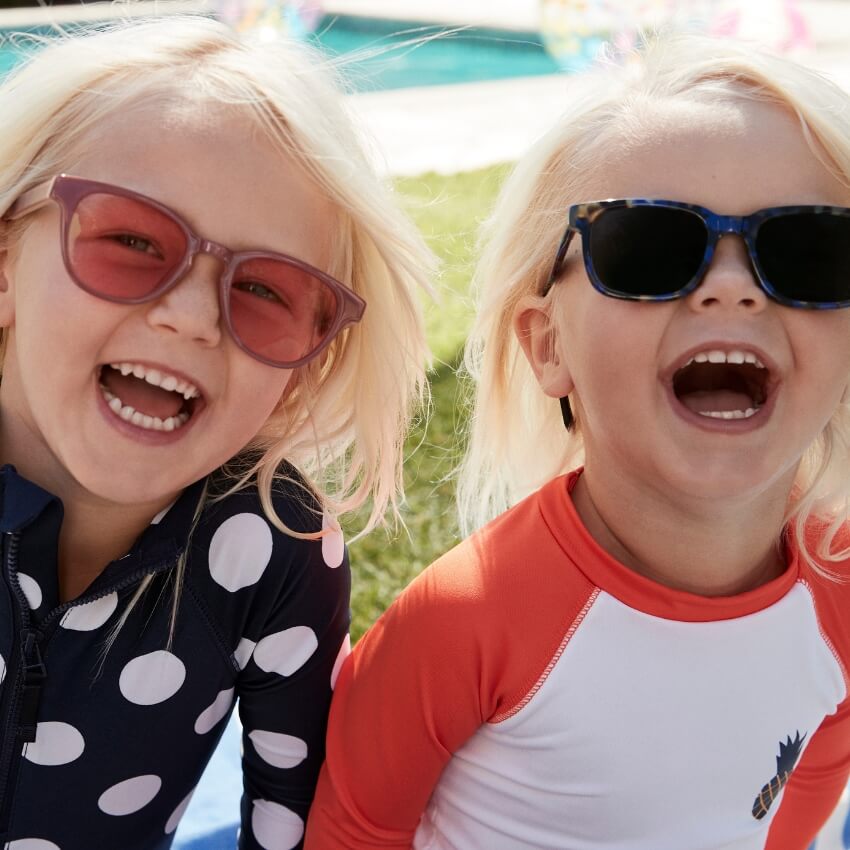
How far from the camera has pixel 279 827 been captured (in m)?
1.86

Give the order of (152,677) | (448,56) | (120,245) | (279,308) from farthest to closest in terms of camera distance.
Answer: (448,56)
(152,677)
(279,308)
(120,245)

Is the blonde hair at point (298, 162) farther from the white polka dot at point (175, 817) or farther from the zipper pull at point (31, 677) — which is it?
the white polka dot at point (175, 817)

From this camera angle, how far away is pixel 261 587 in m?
1.75

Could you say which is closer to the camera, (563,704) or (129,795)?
(563,704)

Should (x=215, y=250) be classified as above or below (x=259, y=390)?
above

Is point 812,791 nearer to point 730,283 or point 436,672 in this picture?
point 436,672

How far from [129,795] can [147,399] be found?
661 mm

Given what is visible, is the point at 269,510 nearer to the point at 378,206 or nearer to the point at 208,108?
the point at 378,206

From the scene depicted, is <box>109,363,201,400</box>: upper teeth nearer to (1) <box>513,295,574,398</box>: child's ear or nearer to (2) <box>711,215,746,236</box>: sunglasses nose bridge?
(1) <box>513,295,574,398</box>: child's ear

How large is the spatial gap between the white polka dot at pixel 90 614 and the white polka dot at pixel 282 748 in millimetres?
356

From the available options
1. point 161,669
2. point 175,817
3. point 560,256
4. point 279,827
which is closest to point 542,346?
point 560,256

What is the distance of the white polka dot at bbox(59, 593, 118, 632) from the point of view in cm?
163

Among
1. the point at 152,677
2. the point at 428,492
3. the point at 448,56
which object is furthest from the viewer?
the point at 448,56

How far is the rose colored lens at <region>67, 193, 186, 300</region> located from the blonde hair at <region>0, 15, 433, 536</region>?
7.4 inches
